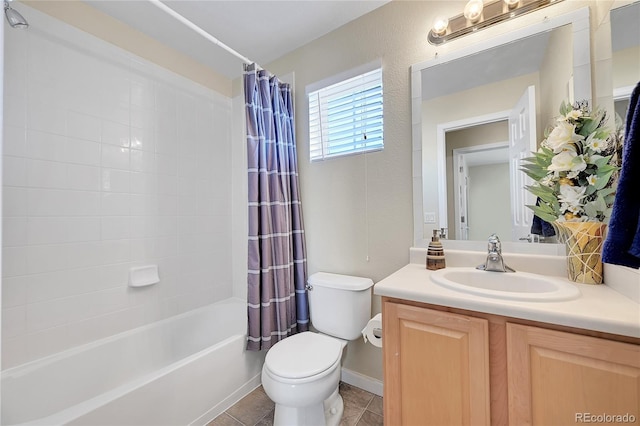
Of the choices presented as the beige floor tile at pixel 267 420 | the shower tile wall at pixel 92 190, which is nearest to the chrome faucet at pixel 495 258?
the beige floor tile at pixel 267 420

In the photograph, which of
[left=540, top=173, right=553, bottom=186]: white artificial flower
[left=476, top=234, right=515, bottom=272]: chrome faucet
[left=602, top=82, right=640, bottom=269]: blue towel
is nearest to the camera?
[left=602, top=82, right=640, bottom=269]: blue towel

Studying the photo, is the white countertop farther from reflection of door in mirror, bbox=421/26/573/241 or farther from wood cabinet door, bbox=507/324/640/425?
reflection of door in mirror, bbox=421/26/573/241

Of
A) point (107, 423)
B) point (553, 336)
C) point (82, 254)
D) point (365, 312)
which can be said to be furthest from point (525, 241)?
A: point (82, 254)

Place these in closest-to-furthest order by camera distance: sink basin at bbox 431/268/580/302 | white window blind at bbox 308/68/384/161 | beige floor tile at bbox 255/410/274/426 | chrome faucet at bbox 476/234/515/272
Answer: sink basin at bbox 431/268/580/302 < chrome faucet at bbox 476/234/515/272 < beige floor tile at bbox 255/410/274/426 < white window blind at bbox 308/68/384/161

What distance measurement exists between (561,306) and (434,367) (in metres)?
0.44

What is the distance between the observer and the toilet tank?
5.06 feet

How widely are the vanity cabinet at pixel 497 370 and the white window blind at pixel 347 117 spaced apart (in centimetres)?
109

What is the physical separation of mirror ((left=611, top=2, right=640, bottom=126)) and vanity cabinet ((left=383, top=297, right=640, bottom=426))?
821 millimetres

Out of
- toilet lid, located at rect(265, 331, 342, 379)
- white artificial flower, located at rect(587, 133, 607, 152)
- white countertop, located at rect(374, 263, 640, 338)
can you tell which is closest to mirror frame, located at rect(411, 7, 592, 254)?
white artificial flower, located at rect(587, 133, 607, 152)

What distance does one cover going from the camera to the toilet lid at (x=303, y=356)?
1208 mm

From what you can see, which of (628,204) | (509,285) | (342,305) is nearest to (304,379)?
(342,305)

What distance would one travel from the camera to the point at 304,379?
1.18m

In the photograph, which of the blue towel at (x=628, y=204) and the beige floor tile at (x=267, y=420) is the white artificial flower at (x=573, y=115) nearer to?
the blue towel at (x=628, y=204)

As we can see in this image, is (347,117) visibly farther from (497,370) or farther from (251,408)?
(251,408)
